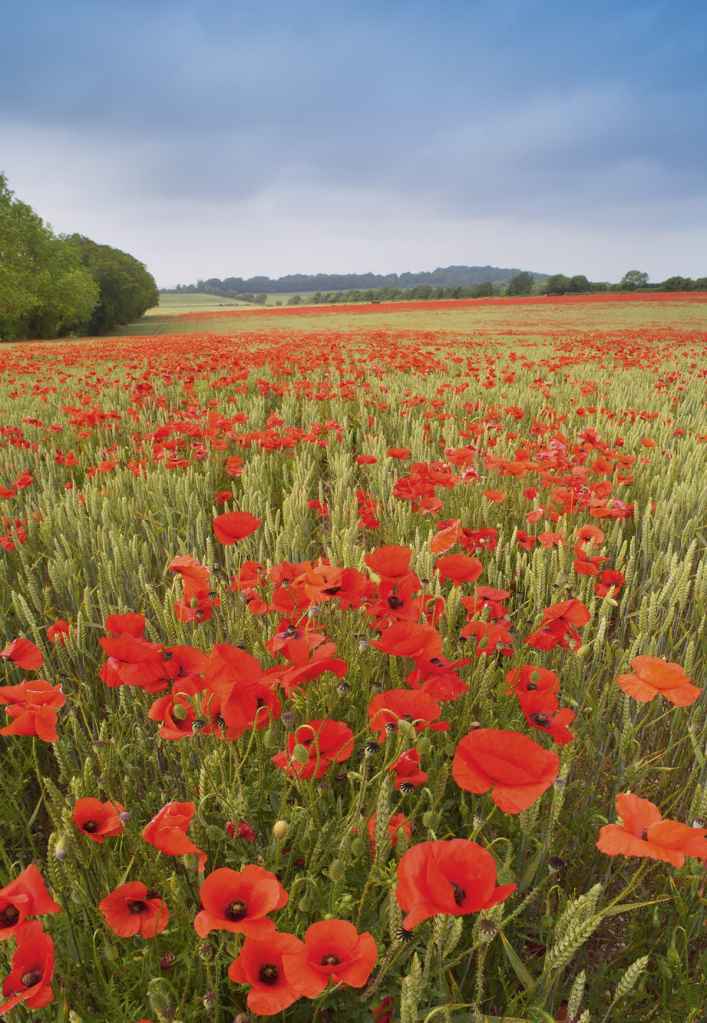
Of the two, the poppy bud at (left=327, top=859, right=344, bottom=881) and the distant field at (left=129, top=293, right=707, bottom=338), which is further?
the distant field at (left=129, top=293, right=707, bottom=338)

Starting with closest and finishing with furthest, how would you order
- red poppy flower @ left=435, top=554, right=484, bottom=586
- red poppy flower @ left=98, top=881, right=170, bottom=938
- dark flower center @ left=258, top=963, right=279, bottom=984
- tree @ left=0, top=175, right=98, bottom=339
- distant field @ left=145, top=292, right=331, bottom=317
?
dark flower center @ left=258, top=963, right=279, bottom=984, red poppy flower @ left=98, top=881, right=170, bottom=938, red poppy flower @ left=435, top=554, right=484, bottom=586, tree @ left=0, top=175, right=98, bottom=339, distant field @ left=145, top=292, right=331, bottom=317

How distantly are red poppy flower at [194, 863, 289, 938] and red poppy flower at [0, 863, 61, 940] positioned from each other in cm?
17

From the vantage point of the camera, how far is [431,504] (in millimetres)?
2285

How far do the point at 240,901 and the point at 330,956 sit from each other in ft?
0.42

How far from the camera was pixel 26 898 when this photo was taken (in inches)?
27.9

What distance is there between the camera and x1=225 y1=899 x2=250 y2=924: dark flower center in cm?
76

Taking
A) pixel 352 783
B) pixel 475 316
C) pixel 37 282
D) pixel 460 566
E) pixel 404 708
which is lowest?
pixel 352 783

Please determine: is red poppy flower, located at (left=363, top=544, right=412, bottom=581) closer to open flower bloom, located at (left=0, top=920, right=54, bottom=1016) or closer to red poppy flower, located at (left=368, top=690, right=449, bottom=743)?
red poppy flower, located at (left=368, top=690, right=449, bottom=743)

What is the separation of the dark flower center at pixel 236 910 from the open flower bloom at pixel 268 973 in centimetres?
5

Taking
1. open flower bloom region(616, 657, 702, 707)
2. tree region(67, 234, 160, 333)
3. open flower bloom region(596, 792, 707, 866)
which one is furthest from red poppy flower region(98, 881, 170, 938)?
tree region(67, 234, 160, 333)

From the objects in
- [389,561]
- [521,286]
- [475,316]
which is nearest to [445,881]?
[389,561]

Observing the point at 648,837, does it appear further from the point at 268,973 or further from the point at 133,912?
the point at 133,912

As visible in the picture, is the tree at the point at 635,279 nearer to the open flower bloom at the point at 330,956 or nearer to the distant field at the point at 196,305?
the distant field at the point at 196,305

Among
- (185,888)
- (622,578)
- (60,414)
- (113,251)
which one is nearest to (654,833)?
(185,888)
